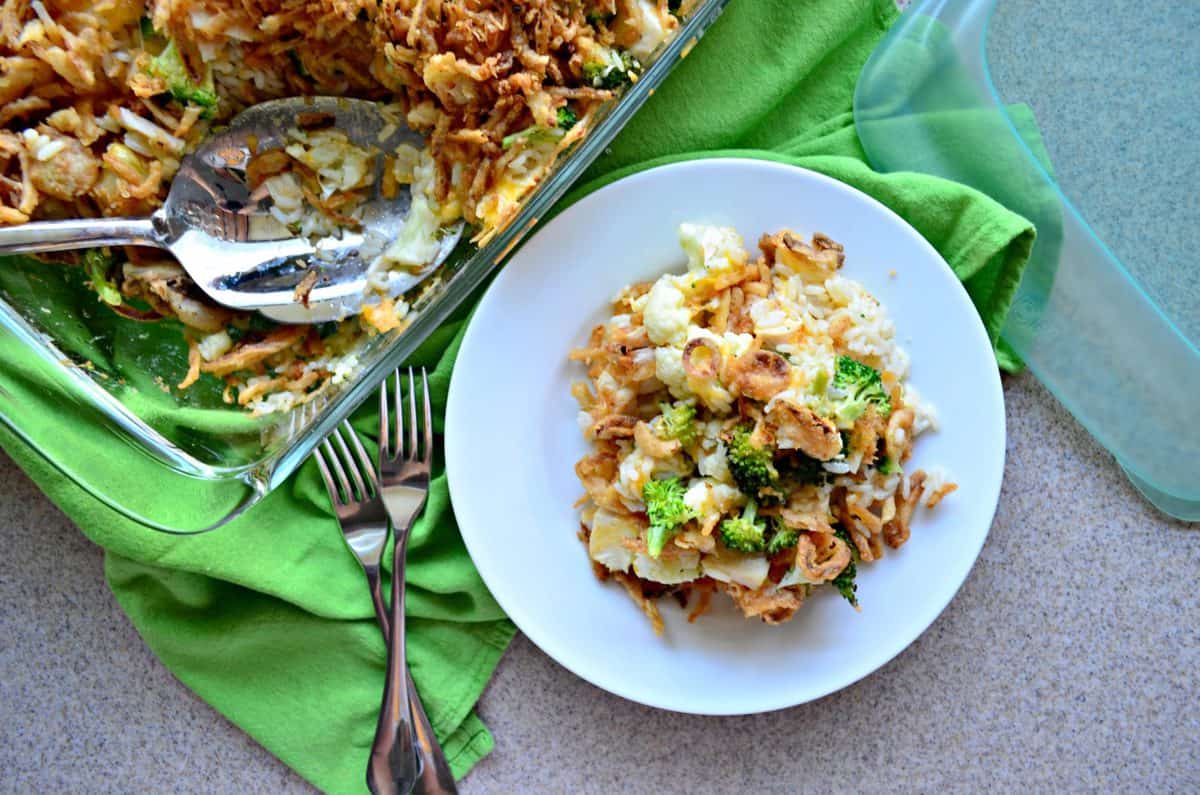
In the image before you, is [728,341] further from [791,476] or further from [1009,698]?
[1009,698]

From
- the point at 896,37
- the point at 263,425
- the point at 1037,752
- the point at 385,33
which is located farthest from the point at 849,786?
the point at 385,33

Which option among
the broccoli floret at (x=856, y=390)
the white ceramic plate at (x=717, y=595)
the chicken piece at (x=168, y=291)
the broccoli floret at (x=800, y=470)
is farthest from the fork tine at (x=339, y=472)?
the broccoli floret at (x=856, y=390)

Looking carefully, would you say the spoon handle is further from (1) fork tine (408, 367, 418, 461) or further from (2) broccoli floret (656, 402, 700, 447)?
(2) broccoli floret (656, 402, 700, 447)

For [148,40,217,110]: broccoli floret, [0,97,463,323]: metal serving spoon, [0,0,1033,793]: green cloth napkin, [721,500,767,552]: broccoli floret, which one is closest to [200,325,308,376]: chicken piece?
[0,97,463,323]: metal serving spoon

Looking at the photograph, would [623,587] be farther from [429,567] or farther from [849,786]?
[849,786]

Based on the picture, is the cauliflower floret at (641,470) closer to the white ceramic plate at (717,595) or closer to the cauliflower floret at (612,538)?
the cauliflower floret at (612,538)

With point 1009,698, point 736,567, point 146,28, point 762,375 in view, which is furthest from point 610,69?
point 1009,698
